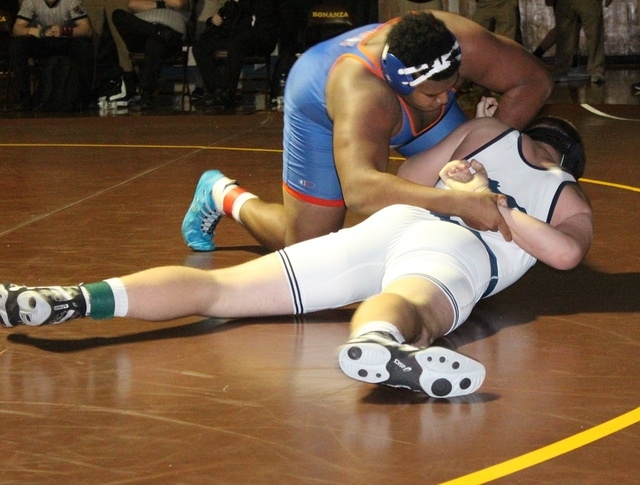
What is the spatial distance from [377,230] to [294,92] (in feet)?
3.20

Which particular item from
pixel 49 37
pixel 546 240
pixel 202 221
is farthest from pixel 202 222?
pixel 49 37

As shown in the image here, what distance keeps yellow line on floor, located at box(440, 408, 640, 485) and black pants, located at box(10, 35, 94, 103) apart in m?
7.91

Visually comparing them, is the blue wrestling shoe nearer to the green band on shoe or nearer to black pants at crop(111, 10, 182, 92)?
the green band on shoe

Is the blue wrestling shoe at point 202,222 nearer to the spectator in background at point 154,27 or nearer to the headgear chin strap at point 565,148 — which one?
the headgear chin strap at point 565,148

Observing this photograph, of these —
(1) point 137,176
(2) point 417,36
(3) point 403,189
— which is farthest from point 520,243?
(1) point 137,176

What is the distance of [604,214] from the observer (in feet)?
13.6

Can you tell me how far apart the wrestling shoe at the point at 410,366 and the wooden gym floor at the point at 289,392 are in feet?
0.21

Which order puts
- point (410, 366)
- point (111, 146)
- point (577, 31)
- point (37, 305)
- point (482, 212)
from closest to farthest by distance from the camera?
point (410, 366), point (37, 305), point (482, 212), point (111, 146), point (577, 31)

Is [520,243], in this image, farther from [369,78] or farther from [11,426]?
[11,426]

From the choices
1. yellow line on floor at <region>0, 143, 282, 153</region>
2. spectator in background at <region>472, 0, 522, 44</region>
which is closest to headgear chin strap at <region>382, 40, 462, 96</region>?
yellow line on floor at <region>0, 143, 282, 153</region>

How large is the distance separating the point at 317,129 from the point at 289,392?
140 centimetres

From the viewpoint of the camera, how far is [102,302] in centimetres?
263

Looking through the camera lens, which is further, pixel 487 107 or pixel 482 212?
pixel 487 107

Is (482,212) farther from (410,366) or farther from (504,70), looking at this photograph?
(504,70)
